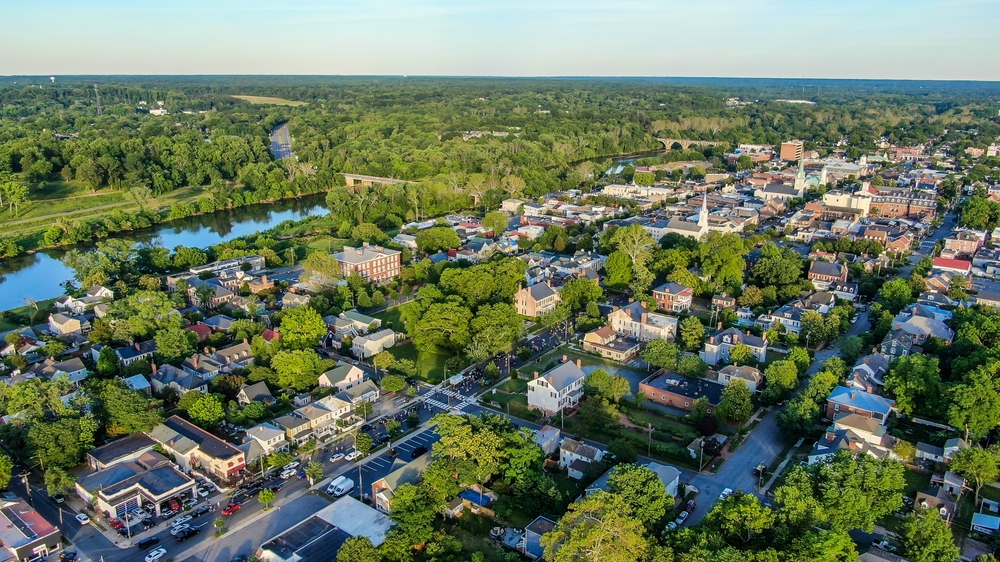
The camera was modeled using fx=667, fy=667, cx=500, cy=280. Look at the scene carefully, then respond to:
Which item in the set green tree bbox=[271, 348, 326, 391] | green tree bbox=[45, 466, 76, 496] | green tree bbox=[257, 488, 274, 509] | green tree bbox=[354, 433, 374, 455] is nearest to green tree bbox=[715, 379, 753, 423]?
green tree bbox=[354, 433, 374, 455]

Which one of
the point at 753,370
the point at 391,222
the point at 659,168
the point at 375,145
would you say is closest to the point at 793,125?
the point at 659,168

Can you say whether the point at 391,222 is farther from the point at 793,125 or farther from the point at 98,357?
the point at 793,125

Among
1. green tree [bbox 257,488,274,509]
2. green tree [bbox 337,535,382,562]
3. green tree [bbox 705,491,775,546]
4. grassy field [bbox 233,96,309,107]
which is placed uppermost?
grassy field [bbox 233,96,309,107]

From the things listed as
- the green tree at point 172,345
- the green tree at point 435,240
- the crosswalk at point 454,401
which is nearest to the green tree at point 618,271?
the green tree at point 435,240

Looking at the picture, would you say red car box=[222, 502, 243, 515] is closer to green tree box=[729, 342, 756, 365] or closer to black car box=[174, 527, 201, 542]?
black car box=[174, 527, 201, 542]

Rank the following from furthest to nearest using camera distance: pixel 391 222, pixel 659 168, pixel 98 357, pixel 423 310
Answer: pixel 659 168 < pixel 391 222 < pixel 423 310 < pixel 98 357

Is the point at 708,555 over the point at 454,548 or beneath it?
over

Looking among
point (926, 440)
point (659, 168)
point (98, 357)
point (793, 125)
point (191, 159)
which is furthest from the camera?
point (793, 125)

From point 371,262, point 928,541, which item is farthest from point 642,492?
point 371,262
